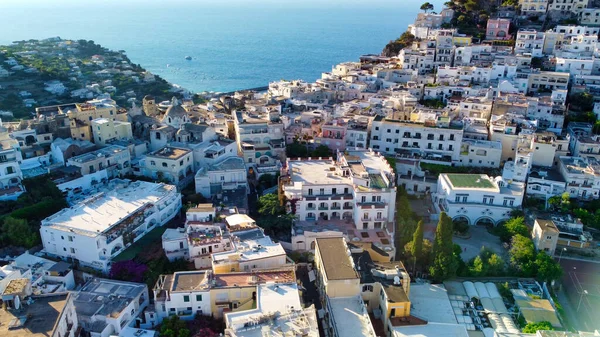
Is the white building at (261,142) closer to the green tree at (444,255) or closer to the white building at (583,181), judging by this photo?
the green tree at (444,255)

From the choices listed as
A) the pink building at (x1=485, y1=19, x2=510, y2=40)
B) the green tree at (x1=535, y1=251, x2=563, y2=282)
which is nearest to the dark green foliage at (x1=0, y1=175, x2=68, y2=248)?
the green tree at (x1=535, y1=251, x2=563, y2=282)

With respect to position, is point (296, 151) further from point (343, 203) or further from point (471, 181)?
point (471, 181)

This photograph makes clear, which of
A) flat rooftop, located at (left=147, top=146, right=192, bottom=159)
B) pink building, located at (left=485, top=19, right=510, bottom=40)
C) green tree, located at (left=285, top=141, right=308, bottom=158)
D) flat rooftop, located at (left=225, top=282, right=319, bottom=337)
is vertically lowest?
flat rooftop, located at (left=225, top=282, right=319, bottom=337)

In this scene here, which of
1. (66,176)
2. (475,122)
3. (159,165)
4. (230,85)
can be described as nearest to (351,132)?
(475,122)

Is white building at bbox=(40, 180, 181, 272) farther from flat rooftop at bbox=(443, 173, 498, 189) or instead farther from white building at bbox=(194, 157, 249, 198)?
flat rooftop at bbox=(443, 173, 498, 189)

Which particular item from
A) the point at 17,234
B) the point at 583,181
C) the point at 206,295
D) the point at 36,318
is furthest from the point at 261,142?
the point at 583,181
